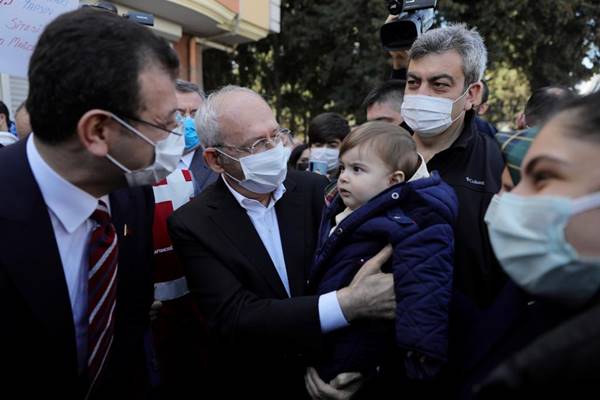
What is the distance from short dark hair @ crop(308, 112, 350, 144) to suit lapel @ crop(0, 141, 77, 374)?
137 inches

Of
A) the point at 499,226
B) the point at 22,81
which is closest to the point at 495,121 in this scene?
the point at 22,81

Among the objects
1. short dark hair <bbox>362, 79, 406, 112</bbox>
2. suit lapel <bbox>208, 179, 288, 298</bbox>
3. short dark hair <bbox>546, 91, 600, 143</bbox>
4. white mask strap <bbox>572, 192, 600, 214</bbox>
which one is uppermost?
short dark hair <bbox>546, 91, 600, 143</bbox>

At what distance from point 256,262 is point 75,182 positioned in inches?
31.7

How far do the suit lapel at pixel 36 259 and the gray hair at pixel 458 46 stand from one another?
1.92m

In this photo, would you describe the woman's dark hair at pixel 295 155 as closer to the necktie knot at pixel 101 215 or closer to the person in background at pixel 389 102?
the person in background at pixel 389 102

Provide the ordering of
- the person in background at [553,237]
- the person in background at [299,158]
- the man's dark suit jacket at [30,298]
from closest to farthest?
the person in background at [553,237] < the man's dark suit jacket at [30,298] < the person in background at [299,158]

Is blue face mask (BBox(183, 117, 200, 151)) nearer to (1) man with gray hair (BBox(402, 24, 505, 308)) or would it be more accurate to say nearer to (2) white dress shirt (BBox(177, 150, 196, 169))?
(2) white dress shirt (BBox(177, 150, 196, 169))

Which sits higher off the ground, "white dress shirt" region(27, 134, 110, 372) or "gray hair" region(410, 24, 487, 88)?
"gray hair" region(410, 24, 487, 88)

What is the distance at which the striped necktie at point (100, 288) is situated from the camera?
1582 millimetres

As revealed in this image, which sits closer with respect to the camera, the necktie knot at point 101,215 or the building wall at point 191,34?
the necktie knot at point 101,215

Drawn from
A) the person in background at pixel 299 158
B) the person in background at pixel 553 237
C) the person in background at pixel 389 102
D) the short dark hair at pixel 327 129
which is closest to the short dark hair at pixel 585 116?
the person in background at pixel 553 237

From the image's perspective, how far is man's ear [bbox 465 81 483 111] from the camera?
2439 mm

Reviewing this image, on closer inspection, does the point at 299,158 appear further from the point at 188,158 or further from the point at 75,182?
the point at 75,182

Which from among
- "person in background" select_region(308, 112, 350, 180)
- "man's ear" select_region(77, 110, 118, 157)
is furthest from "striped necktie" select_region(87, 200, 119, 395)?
"person in background" select_region(308, 112, 350, 180)
